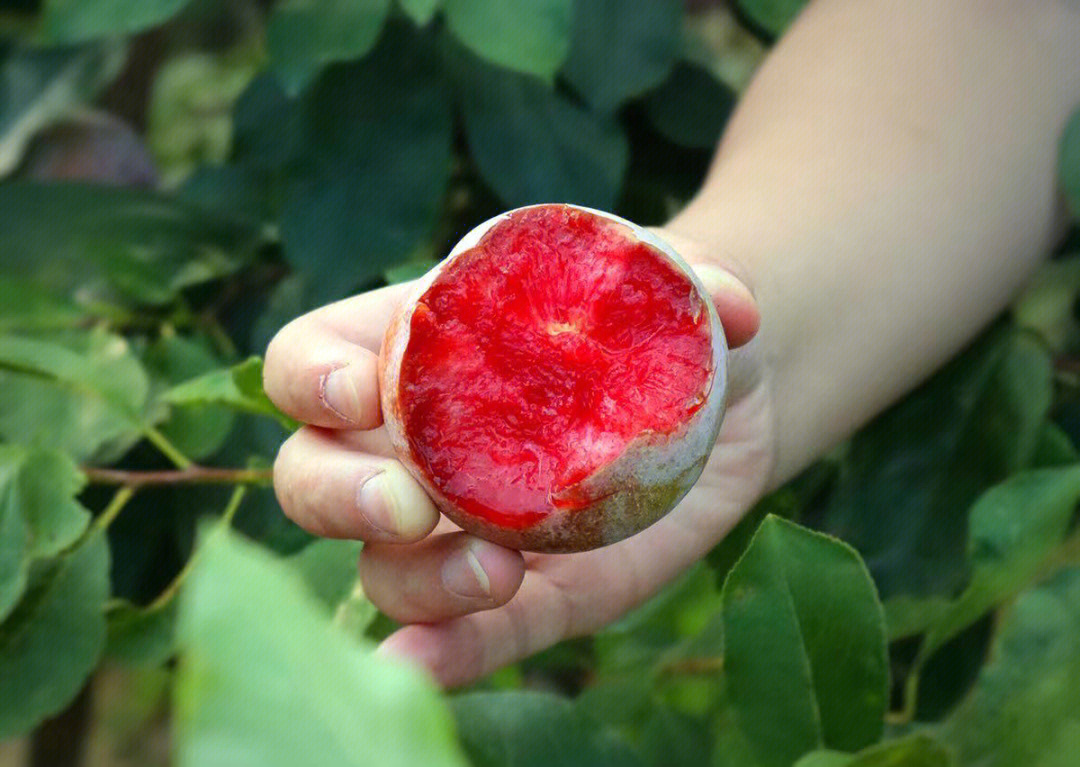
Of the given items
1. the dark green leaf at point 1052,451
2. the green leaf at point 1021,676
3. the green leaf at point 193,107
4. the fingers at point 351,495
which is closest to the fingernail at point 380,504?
the fingers at point 351,495

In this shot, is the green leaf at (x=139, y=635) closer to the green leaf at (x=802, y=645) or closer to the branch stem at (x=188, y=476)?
the branch stem at (x=188, y=476)

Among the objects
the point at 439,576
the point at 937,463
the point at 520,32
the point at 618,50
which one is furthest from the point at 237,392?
the point at 937,463

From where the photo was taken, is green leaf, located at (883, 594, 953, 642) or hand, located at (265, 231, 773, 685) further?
green leaf, located at (883, 594, 953, 642)

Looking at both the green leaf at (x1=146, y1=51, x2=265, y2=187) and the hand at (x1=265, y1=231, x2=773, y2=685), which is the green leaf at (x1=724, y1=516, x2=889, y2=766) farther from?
the green leaf at (x1=146, y1=51, x2=265, y2=187)

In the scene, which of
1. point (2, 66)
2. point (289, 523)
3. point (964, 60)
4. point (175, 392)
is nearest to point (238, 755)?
point (175, 392)

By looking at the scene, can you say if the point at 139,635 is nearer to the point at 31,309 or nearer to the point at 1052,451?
the point at 31,309

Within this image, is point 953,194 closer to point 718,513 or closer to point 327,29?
point 718,513


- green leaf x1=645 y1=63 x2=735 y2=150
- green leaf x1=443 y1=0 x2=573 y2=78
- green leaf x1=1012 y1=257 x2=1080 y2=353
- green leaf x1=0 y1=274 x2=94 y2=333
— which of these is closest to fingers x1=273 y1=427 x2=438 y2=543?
green leaf x1=443 y1=0 x2=573 y2=78
